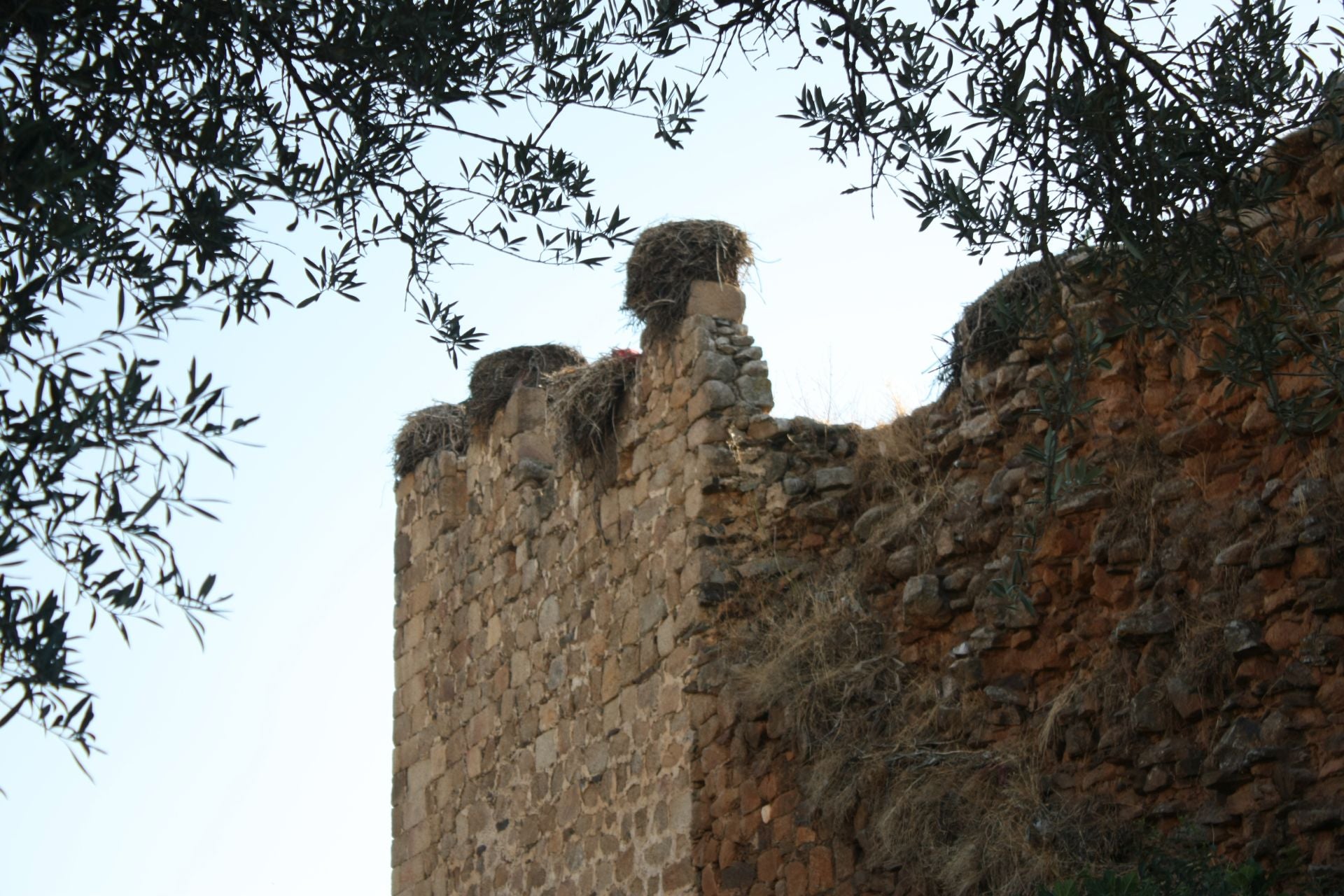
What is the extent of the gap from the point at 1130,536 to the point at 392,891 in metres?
6.33

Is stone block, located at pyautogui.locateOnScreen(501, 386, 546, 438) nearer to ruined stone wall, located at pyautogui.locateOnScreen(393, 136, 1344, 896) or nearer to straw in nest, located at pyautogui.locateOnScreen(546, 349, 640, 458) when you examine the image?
ruined stone wall, located at pyautogui.locateOnScreen(393, 136, 1344, 896)

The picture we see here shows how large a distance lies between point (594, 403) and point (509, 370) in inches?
56.3

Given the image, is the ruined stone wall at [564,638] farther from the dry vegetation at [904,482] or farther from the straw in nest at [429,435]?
the dry vegetation at [904,482]

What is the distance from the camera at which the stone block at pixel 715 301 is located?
8867mm

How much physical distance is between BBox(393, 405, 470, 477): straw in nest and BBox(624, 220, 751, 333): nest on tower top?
240cm

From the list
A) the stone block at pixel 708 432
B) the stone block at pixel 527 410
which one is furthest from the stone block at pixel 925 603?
the stone block at pixel 527 410

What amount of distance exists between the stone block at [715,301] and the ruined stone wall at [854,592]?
0.02 m

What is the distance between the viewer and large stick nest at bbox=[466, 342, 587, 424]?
10688mm

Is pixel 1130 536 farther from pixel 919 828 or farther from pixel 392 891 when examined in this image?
pixel 392 891

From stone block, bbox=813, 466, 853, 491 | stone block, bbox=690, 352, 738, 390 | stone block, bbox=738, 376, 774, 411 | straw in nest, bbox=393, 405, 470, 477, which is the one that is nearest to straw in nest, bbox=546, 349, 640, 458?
stone block, bbox=690, 352, 738, 390

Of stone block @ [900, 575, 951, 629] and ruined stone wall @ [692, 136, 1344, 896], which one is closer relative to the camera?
ruined stone wall @ [692, 136, 1344, 896]

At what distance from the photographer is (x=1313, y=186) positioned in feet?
19.9

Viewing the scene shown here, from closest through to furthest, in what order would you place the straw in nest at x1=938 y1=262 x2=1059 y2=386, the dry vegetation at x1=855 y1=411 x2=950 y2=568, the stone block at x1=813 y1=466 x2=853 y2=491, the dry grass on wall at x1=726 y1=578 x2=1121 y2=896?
the dry grass on wall at x1=726 y1=578 x2=1121 y2=896 → the straw in nest at x1=938 y1=262 x2=1059 y2=386 → the dry vegetation at x1=855 y1=411 x2=950 y2=568 → the stone block at x1=813 y1=466 x2=853 y2=491

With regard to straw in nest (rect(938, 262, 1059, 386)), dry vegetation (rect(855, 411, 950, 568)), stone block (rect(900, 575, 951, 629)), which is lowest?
stone block (rect(900, 575, 951, 629))
